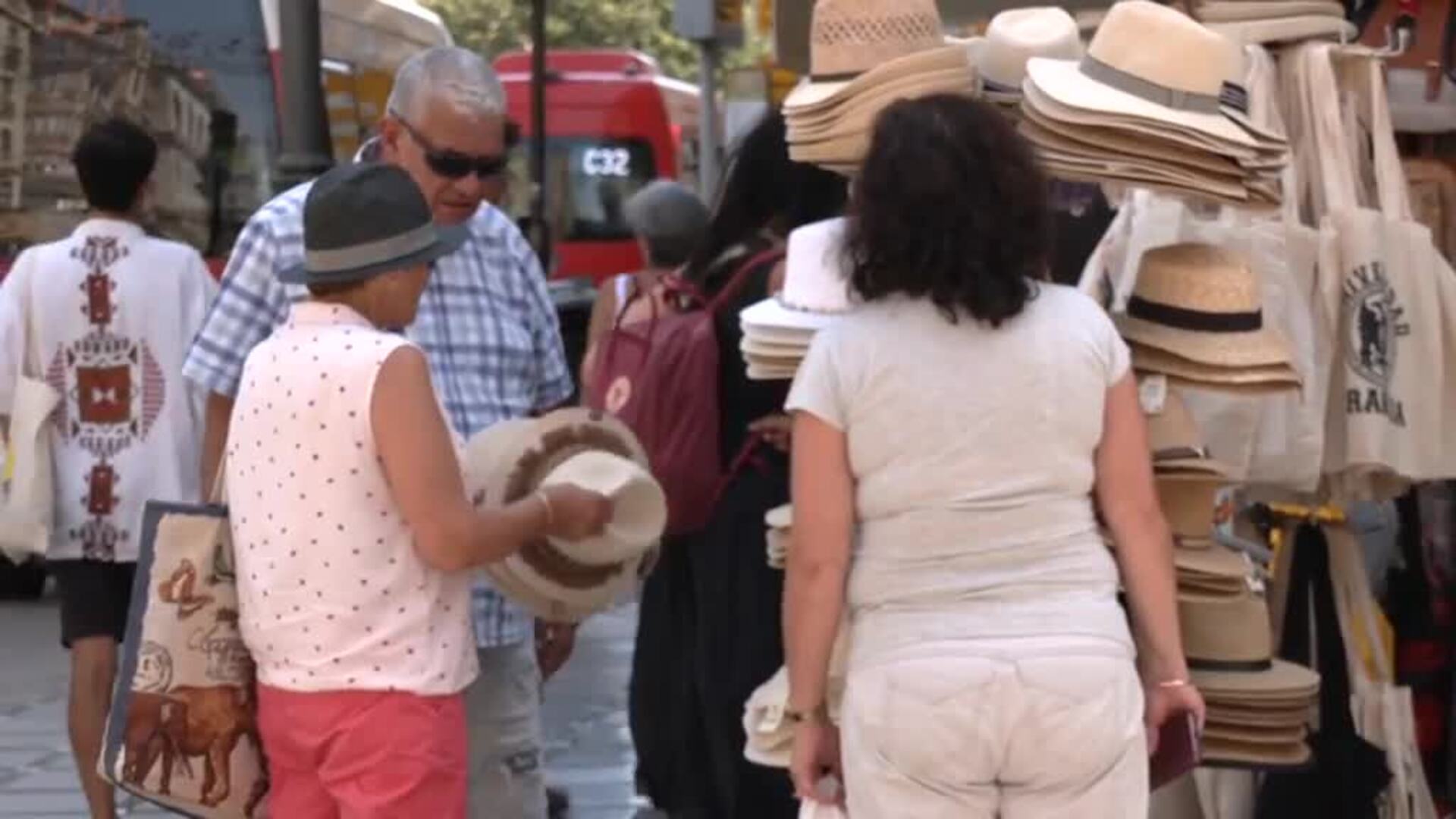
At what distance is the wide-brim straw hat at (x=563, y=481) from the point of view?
464cm

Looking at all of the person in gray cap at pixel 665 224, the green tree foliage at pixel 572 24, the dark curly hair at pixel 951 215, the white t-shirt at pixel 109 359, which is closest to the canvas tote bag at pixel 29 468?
the white t-shirt at pixel 109 359

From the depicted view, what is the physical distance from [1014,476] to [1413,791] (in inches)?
103

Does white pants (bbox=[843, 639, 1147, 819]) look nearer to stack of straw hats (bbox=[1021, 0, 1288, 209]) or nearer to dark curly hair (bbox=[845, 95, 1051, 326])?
dark curly hair (bbox=[845, 95, 1051, 326])

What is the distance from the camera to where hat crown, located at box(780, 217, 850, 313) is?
4.60 m

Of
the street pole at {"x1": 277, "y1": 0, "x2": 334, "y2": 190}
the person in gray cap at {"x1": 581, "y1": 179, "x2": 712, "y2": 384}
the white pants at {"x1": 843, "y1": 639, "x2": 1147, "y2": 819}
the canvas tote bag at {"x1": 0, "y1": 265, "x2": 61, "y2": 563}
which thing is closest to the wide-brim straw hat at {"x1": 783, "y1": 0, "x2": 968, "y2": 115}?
the white pants at {"x1": 843, "y1": 639, "x2": 1147, "y2": 819}

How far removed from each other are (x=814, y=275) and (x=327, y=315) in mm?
840

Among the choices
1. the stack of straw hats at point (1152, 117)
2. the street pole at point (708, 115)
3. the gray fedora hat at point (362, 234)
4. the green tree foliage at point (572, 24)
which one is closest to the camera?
the gray fedora hat at point (362, 234)

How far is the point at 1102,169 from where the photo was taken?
4.63 meters

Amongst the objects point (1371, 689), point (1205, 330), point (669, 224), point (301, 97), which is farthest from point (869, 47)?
point (301, 97)

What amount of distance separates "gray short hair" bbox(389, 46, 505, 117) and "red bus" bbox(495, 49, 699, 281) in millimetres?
22535

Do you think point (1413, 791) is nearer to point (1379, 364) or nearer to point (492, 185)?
point (1379, 364)

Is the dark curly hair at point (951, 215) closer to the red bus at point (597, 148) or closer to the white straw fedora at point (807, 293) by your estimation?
the white straw fedora at point (807, 293)

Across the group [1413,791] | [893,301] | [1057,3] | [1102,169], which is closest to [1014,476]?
[893,301]

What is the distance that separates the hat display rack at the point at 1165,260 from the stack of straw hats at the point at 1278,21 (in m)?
0.87
